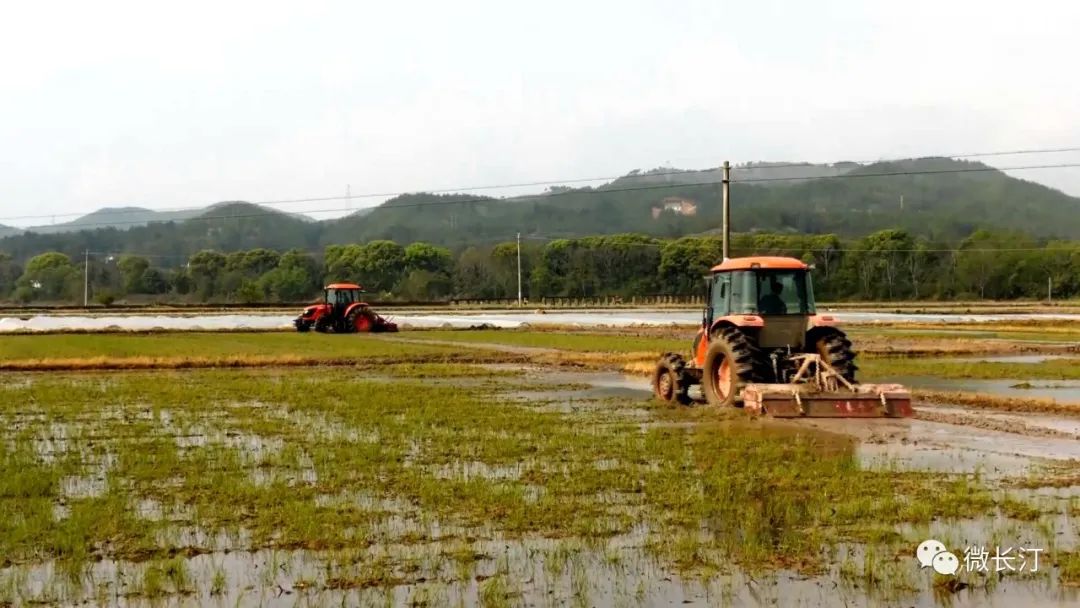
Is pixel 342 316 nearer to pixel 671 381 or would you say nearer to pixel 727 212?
pixel 727 212

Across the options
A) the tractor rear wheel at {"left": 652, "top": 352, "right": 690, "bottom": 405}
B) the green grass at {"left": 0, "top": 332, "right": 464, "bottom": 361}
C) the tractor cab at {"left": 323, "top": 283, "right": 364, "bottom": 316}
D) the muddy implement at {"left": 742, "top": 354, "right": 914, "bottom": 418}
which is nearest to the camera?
the muddy implement at {"left": 742, "top": 354, "right": 914, "bottom": 418}

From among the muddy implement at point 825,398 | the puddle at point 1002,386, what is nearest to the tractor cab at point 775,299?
the muddy implement at point 825,398

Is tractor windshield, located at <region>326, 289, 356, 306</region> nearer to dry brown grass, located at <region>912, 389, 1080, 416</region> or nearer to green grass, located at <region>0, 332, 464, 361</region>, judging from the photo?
green grass, located at <region>0, 332, 464, 361</region>

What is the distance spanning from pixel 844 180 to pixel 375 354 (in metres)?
171

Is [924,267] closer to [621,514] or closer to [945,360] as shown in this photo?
[945,360]

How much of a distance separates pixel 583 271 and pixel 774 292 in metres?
114

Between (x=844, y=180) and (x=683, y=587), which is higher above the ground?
(x=844, y=180)

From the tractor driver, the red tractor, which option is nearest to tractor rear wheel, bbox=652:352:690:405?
the tractor driver

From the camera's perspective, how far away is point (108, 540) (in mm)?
9062

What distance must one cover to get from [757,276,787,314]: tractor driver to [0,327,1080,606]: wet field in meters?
2.18

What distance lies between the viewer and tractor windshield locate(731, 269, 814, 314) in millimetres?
18859

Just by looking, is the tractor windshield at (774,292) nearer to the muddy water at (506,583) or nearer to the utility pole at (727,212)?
the muddy water at (506,583)

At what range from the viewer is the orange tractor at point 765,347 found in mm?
17156

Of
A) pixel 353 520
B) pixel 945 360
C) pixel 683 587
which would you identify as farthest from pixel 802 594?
pixel 945 360
